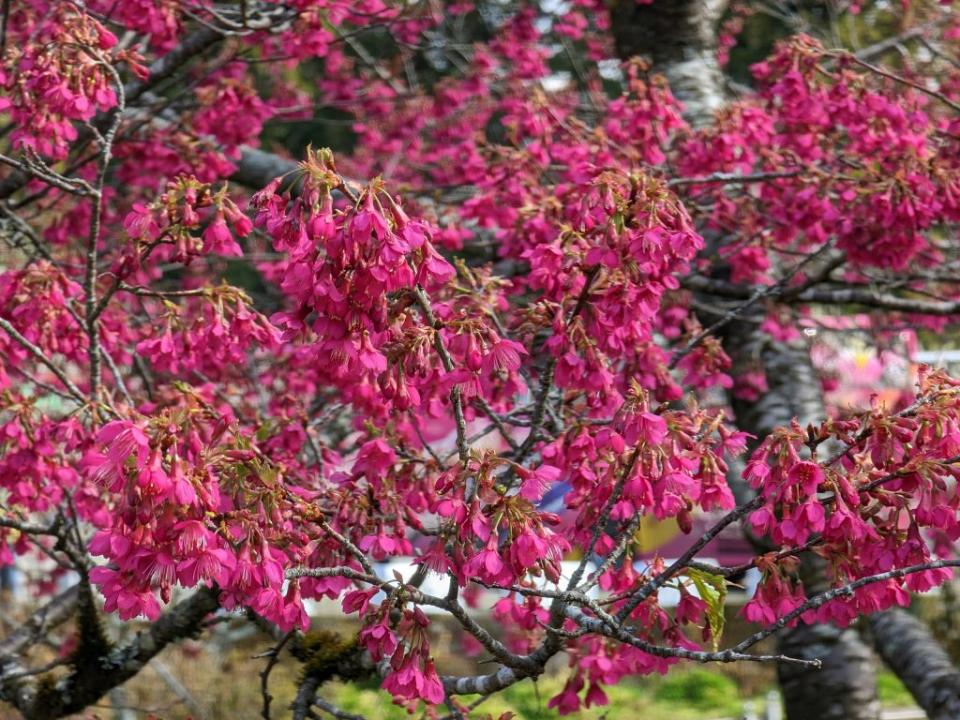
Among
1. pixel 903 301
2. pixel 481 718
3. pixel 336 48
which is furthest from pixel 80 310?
pixel 336 48

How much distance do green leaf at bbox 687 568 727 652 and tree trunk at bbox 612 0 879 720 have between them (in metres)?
2.68

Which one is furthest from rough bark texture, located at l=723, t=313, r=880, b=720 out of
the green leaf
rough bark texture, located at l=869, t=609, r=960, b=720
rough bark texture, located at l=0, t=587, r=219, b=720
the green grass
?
the green grass

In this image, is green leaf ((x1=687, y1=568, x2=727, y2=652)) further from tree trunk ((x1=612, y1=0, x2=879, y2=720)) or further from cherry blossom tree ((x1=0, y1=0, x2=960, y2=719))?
tree trunk ((x1=612, y1=0, x2=879, y2=720))

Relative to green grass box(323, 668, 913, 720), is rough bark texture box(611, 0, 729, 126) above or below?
above

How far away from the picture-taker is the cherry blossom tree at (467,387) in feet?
7.41

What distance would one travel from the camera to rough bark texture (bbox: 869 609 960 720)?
4309 mm

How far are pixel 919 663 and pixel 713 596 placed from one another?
243cm

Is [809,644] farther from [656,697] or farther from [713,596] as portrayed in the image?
[656,697]

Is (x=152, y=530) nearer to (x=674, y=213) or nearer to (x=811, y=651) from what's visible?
(x=674, y=213)

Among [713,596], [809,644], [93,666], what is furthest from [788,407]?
[93,666]

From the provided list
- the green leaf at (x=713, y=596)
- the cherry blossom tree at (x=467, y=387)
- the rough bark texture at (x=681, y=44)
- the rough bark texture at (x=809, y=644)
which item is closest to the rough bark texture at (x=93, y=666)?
the cherry blossom tree at (x=467, y=387)

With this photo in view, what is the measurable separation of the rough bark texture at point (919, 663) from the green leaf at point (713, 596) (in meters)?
2.16

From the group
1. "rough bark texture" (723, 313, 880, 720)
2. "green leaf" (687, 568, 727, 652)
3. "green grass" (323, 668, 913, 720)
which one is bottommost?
"green grass" (323, 668, 913, 720)

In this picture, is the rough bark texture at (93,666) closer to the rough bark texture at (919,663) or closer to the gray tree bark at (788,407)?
the gray tree bark at (788,407)
